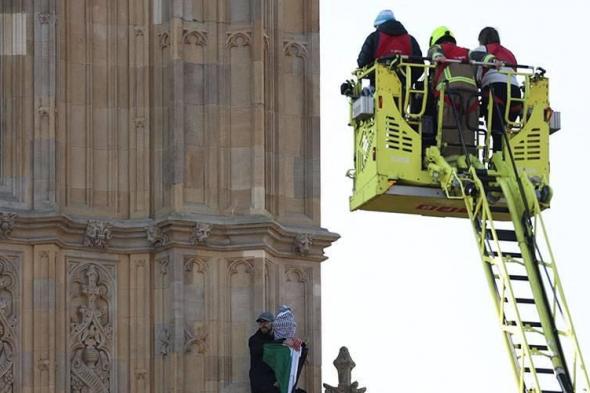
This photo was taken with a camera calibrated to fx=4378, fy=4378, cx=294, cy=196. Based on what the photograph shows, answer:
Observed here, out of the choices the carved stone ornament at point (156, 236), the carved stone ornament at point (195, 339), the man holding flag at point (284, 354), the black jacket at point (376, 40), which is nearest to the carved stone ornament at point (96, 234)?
the carved stone ornament at point (156, 236)

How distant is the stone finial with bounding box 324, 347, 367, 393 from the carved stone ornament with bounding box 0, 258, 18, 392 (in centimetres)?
351

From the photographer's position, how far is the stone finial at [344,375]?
4841 centimetres

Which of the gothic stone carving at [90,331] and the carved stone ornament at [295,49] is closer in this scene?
the gothic stone carving at [90,331]

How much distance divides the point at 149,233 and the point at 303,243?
1.75 meters

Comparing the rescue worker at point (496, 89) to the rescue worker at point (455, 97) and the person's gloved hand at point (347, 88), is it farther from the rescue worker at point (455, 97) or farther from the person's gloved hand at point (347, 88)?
the person's gloved hand at point (347, 88)

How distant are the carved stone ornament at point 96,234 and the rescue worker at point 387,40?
3.74 meters

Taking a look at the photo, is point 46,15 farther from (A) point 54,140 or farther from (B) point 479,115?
(B) point 479,115

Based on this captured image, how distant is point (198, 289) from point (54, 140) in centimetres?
229

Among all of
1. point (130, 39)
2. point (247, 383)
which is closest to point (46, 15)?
point (130, 39)

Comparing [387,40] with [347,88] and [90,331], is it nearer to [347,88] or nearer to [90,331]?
[347,88]

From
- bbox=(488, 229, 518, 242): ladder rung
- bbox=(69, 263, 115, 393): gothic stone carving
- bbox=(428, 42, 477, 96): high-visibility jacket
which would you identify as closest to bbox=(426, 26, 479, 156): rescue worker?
bbox=(428, 42, 477, 96): high-visibility jacket

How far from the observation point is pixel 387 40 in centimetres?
4981

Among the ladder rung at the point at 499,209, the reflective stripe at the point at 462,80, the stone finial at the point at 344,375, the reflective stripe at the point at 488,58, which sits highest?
the reflective stripe at the point at 488,58

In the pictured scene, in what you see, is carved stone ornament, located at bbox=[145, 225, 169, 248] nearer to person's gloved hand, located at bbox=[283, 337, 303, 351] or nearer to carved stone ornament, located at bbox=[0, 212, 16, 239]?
carved stone ornament, located at bbox=[0, 212, 16, 239]
